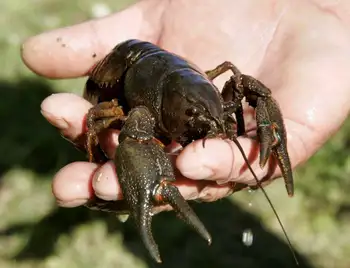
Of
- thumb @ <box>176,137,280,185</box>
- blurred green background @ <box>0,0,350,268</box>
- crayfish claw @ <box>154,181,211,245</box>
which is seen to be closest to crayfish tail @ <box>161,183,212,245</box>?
crayfish claw @ <box>154,181,211,245</box>

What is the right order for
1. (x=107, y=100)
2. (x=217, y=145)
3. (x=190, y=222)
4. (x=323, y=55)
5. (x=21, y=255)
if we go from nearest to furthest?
(x=190, y=222) < (x=217, y=145) < (x=323, y=55) < (x=107, y=100) < (x=21, y=255)

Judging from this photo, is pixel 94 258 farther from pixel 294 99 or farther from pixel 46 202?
pixel 294 99

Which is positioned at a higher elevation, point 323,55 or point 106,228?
point 323,55

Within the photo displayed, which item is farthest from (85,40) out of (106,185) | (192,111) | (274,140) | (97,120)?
(274,140)

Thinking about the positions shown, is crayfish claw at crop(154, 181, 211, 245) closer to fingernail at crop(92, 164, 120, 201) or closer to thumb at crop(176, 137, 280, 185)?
thumb at crop(176, 137, 280, 185)

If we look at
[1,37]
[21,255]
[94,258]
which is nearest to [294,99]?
[94,258]

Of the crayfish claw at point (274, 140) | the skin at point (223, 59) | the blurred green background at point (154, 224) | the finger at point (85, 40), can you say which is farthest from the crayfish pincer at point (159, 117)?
the blurred green background at point (154, 224)

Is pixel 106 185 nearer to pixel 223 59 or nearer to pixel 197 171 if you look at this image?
pixel 197 171
